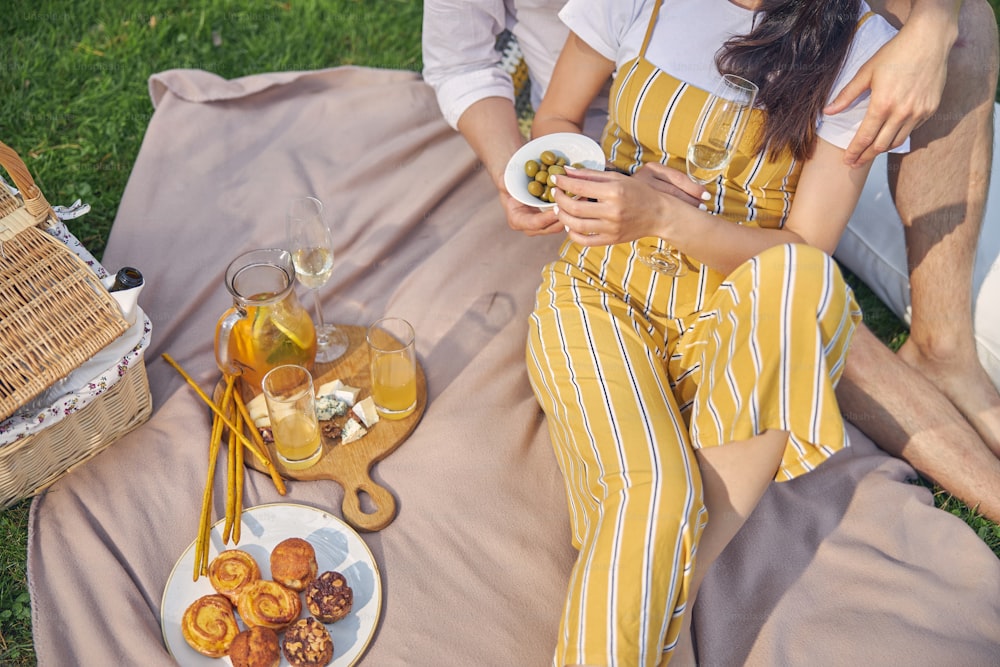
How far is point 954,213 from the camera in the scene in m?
2.63

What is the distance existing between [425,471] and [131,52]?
256 centimetres

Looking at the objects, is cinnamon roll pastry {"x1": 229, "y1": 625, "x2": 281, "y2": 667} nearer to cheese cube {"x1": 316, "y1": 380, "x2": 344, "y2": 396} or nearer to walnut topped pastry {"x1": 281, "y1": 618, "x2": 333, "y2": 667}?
walnut topped pastry {"x1": 281, "y1": 618, "x2": 333, "y2": 667}

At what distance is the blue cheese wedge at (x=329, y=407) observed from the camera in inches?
92.3

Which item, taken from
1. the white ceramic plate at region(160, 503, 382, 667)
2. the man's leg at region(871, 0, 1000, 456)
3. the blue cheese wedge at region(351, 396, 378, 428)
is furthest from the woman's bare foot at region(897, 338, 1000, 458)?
the white ceramic plate at region(160, 503, 382, 667)

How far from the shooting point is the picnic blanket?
209 cm

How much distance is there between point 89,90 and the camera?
3.53m

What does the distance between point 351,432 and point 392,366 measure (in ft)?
0.75

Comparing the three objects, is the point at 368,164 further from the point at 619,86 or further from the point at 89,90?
the point at 89,90

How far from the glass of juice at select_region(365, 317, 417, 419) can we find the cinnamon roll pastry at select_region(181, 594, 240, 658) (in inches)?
27.0

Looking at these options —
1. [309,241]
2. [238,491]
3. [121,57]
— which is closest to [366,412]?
[238,491]

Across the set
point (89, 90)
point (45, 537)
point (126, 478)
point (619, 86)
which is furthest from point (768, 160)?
point (89, 90)

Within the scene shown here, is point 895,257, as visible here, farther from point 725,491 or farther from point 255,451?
point 255,451

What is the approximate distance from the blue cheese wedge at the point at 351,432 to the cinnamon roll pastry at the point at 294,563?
0.34 metres

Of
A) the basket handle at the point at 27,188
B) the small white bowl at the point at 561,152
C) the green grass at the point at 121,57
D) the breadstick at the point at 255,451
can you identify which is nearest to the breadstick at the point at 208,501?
the breadstick at the point at 255,451
